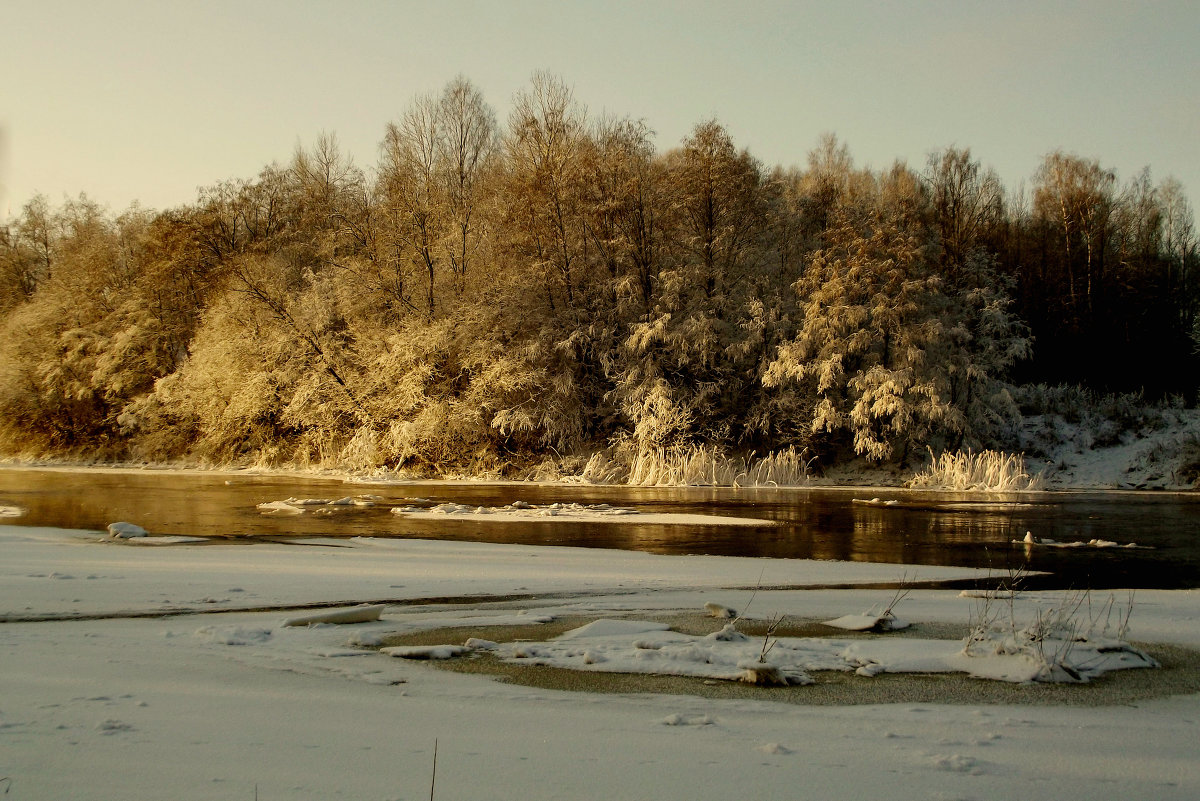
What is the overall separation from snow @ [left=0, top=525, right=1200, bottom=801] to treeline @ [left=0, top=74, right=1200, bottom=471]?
18.4m


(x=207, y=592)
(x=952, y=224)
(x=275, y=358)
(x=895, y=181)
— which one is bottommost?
(x=207, y=592)

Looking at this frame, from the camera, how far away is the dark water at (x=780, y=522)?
10.0 metres

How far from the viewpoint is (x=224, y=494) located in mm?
19609

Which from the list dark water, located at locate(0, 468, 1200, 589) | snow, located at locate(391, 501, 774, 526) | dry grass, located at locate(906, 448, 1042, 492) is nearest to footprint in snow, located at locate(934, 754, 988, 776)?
dark water, located at locate(0, 468, 1200, 589)

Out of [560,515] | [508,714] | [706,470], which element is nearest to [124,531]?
[560,515]

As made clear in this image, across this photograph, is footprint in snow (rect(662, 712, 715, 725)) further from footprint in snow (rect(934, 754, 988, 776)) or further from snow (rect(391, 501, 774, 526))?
snow (rect(391, 501, 774, 526))

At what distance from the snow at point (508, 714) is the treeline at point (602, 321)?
18.4 metres

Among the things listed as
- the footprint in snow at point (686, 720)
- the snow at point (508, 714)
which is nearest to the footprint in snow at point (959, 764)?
the snow at point (508, 714)

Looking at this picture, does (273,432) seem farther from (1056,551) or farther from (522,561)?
(1056,551)

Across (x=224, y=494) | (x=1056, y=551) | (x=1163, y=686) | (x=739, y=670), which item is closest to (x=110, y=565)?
(x=739, y=670)

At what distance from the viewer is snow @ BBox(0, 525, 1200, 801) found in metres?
3.26

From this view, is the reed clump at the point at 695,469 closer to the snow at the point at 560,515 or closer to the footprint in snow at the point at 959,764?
the snow at the point at 560,515

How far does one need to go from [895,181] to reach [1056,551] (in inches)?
1582

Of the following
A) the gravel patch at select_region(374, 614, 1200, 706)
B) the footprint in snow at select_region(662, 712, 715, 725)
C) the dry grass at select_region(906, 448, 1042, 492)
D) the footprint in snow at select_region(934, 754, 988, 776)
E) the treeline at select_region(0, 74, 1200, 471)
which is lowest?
the gravel patch at select_region(374, 614, 1200, 706)
